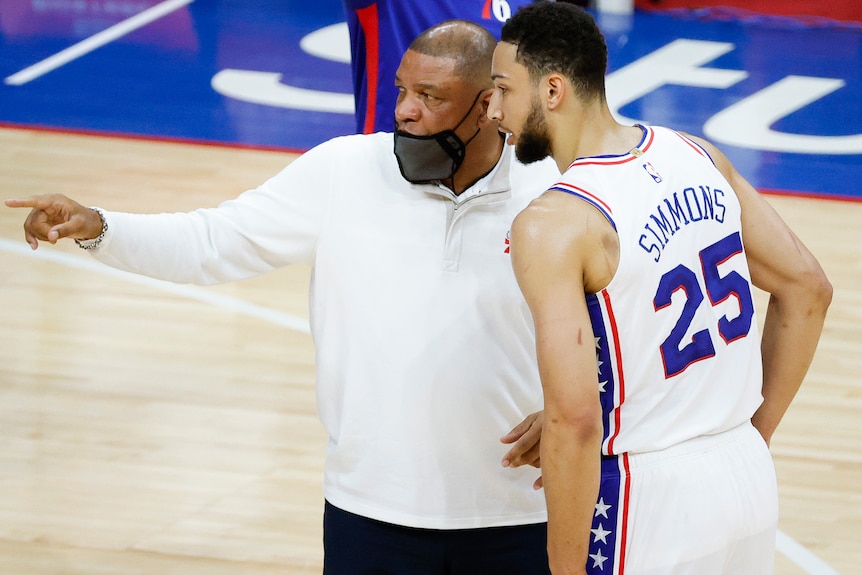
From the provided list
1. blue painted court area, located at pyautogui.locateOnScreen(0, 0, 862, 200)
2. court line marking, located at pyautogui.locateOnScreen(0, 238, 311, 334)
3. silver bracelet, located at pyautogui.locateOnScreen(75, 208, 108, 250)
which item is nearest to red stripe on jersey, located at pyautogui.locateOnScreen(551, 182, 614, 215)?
silver bracelet, located at pyautogui.locateOnScreen(75, 208, 108, 250)

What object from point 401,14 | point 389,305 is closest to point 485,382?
point 389,305

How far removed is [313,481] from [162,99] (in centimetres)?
491

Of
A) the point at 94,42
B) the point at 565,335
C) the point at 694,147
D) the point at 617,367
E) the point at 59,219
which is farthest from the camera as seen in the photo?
the point at 94,42

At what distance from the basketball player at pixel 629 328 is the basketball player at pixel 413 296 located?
29 centimetres

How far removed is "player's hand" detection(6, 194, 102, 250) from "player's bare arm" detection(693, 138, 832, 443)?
1.25 m

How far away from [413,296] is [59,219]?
735 mm

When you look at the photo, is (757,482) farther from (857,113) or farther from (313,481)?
(857,113)

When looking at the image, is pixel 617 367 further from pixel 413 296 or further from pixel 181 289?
pixel 181 289

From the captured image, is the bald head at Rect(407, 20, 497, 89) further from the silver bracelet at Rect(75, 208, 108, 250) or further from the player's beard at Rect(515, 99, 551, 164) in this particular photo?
the silver bracelet at Rect(75, 208, 108, 250)

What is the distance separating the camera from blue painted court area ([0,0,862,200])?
8.41m

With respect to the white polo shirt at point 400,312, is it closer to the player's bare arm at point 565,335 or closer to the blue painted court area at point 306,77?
the player's bare arm at point 565,335

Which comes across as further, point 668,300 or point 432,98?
point 432,98

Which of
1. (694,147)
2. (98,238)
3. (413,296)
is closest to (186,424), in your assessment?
(98,238)

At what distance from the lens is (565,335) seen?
237 cm
